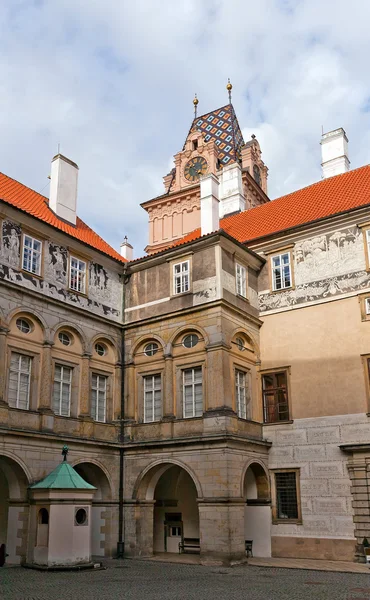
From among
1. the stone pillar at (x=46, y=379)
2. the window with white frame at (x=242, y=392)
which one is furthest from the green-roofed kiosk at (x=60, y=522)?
the window with white frame at (x=242, y=392)

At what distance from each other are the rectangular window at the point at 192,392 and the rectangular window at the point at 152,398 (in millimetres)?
1104

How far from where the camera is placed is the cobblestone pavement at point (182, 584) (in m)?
12.3

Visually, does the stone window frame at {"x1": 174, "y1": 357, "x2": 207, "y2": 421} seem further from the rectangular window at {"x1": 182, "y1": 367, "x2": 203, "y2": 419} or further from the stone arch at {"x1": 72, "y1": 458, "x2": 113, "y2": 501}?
→ the stone arch at {"x1": 72, "y1": 458, "x2": 113, "y2": 501}

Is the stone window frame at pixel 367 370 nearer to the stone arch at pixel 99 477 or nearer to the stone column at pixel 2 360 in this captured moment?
the stone arch at pixel 99 477

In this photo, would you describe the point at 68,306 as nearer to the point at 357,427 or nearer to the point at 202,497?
the point at 202,497

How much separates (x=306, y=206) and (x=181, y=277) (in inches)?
220

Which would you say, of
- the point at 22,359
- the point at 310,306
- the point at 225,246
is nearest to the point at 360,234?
the point at 310,306

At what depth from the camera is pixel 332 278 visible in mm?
20109

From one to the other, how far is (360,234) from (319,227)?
1461 mm

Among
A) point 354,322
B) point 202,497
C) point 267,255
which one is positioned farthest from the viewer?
point 267,255

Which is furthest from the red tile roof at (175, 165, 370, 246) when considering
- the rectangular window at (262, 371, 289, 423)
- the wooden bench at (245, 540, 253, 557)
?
the wooden bench at (245, 540, 253, 557)

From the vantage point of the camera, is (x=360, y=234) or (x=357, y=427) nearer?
(x=357, y=427)

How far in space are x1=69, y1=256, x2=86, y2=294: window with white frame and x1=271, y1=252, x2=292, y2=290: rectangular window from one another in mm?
6548

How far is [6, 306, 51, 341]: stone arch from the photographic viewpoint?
1780 centimetres
